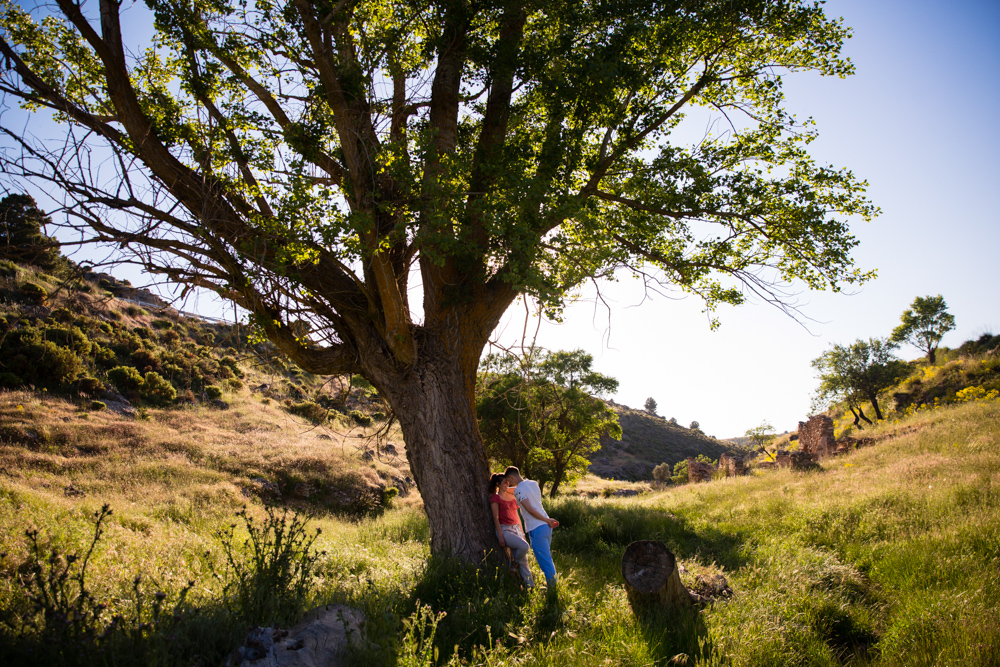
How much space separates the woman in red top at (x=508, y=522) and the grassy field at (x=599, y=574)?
1.89ft

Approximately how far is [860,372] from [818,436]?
38.2ft

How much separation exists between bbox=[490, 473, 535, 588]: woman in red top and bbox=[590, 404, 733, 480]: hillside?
3996 cm

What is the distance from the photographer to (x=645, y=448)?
178ft

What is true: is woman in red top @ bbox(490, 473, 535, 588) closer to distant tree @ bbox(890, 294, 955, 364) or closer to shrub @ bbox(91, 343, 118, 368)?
shrub @ bbox(91, 343, 118, 368)

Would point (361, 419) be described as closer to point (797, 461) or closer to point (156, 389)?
point (156, 389)

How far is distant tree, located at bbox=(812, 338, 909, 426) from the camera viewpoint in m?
29.7

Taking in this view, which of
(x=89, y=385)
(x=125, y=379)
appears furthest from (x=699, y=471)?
(x=89, y=385)

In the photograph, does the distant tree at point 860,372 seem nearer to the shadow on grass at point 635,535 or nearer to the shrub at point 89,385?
the shadow on grass at point 635,535

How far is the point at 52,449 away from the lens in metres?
13.0

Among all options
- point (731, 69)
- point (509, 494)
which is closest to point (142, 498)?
point (509, 494)

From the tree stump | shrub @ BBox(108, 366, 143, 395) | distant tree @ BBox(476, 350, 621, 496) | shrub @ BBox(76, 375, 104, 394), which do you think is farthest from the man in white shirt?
shrub @ BBox(108, 366, 143, 395)

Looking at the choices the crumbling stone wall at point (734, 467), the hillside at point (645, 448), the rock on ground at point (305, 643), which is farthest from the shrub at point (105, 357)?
the hillside at point (645, 448)

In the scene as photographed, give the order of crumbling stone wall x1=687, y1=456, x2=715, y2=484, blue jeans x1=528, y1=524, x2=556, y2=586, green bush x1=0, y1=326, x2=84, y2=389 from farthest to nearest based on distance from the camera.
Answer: crumbling stone wall x1=687, y1=456, x2=715, y2=484 → green bush x1=0, y1=326, x2=84, y2=389 → blue jeans x1=528, y1=524, x2=556, y2=586

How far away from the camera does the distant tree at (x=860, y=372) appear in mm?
29734
